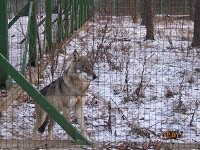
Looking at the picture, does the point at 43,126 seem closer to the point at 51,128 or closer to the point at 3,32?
the point at 51,128

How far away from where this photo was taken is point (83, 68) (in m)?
6.34

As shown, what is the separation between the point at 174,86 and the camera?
9328mm

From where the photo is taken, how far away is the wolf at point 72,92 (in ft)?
20.6

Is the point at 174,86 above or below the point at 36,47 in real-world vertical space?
below

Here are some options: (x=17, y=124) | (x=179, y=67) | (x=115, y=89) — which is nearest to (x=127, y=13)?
(x=115, y=89)

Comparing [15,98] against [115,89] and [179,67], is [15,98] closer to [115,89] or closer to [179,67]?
[115,89]

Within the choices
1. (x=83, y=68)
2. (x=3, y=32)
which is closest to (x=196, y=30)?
(x=3, y=32)

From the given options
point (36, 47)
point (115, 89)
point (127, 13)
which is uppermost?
point (127, 13)

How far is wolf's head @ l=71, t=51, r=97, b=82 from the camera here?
248 inches

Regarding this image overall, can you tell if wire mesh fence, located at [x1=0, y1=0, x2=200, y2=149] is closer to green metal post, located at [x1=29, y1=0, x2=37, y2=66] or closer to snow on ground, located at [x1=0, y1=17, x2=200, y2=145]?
snow on ground, located at [x1=0, y1=17, x2=200, y2=145]

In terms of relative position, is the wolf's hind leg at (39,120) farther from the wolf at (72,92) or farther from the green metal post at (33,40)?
the green metal post at (33,40)

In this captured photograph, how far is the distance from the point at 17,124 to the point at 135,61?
553 cm

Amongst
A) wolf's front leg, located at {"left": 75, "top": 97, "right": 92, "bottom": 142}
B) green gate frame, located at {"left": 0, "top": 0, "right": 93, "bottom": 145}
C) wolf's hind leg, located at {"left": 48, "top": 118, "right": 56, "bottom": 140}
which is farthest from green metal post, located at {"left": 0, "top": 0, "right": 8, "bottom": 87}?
wolf's front leg, located at {"left": 75, "top": 97, "right": 92, "bottom": 142}

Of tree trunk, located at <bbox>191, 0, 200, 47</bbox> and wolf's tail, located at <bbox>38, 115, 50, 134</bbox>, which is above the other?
tree trunk, located at <bbox>191, 0, 200, 47</bbox>
